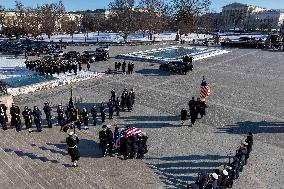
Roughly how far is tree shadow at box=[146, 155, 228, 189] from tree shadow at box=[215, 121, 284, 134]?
302 centimetres

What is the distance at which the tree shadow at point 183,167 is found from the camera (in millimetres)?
10500

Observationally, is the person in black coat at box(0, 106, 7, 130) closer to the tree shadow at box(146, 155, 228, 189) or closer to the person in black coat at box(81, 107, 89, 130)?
the person in black coat at box(81, 107, 89, 130)

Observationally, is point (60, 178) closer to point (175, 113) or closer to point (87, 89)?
point (175, 113)

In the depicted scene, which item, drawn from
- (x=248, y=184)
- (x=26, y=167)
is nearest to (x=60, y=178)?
(x=26, y=167)

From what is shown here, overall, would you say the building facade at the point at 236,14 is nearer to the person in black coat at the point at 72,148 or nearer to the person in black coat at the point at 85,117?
the person in black coat at the point at 85,117

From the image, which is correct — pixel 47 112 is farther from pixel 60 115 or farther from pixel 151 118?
pixel 151 118

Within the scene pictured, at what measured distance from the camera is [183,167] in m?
11.3

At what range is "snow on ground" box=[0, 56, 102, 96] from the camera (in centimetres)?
2127

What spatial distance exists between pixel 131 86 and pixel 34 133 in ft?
32.3

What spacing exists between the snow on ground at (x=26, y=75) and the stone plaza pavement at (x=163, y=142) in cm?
83

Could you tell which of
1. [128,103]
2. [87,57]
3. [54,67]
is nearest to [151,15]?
[87,57]

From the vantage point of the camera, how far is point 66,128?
14.5 m

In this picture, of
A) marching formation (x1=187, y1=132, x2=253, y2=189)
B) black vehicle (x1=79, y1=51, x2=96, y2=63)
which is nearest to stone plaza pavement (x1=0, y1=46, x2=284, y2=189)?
marching formation (x1=187, y1=132, x2=253, y2=189)

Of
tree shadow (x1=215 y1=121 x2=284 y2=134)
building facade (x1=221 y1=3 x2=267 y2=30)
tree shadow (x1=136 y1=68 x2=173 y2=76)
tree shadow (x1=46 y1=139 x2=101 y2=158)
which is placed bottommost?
tree shadow (x1=46 y1=139 x2=101 y2=158)
